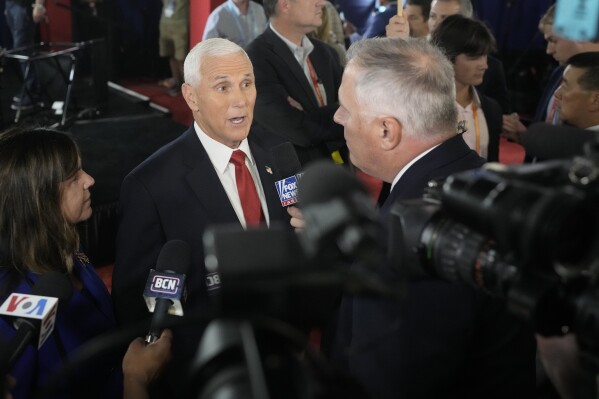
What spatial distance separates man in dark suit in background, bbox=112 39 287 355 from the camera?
81.4 inches

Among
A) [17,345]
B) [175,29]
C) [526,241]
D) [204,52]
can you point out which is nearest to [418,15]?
[204,52]

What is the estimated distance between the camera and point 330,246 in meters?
0.80

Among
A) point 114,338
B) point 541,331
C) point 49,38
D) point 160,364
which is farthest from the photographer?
point 49,38

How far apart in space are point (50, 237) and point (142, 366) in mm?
506

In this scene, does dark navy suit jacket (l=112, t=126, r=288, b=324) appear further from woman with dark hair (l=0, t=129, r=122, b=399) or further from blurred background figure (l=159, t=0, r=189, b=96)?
blurred background figure (l=159, t=0, r=189, b=96)

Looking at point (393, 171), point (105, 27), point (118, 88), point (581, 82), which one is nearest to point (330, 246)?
point (393, 171)

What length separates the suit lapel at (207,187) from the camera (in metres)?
2.15

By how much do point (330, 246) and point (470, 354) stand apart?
32.7 inches

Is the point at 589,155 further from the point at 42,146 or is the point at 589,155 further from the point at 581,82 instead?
the point at 581,82

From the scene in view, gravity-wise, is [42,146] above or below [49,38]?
above

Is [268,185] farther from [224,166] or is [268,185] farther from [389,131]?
[389,131]

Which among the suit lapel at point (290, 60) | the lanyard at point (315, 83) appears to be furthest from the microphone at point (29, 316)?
the lanyard at point (315, 83)

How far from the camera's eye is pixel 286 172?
89.5 inches

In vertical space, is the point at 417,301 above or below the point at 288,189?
above
